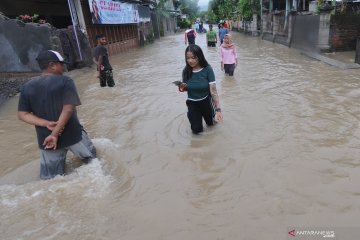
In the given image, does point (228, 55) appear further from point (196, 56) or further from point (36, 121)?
point (36, 121)

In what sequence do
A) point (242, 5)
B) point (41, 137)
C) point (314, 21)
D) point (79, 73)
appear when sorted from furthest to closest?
Result: point (242, 5) < point (314, 21) < point (79, 73) < point (41, 137)

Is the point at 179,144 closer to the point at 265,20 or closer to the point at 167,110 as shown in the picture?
the point at 167,110

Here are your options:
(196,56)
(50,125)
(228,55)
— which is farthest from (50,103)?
(228,55)

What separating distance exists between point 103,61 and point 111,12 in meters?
11.0

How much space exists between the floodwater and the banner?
10.1 metres

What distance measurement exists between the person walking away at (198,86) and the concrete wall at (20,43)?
8.56 m

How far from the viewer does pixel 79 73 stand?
496 inches

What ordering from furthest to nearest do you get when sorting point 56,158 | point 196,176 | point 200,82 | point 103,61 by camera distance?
point 103,61 < point 200,82 < point 196,176 < point 56,158

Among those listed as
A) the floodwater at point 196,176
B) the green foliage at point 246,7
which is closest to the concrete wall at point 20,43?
the floodwater at point 196,176

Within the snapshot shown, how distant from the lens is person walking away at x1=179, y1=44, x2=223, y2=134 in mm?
4580

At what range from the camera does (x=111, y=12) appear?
18.7 m

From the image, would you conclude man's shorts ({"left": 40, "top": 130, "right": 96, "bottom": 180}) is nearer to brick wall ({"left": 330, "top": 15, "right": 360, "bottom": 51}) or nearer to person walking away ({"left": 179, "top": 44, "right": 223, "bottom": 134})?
person walking away ({"left": 179, "top": 44, "right": 223, "bottom": 134})

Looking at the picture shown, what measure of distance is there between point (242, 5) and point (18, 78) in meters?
24.6

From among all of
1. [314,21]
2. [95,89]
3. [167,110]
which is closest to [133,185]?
[167,110]
